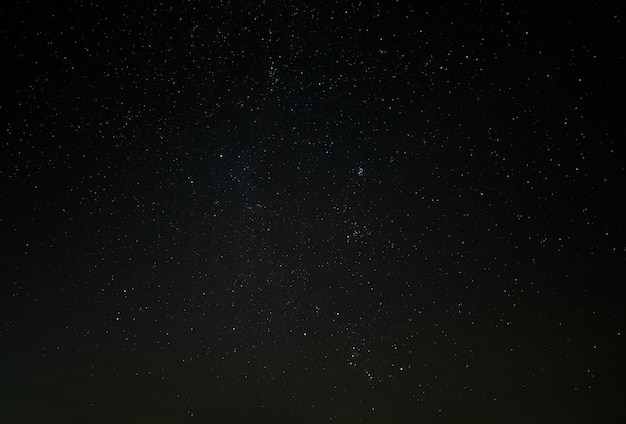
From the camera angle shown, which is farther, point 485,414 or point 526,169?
point 485,414

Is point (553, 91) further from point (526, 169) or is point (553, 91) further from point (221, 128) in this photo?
point (221, 128)

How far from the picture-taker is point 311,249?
1.08 meters

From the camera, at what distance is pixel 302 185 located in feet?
3.47

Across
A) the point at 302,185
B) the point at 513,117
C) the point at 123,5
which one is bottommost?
the point at 513,117

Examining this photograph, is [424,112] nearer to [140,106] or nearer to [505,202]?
[505,202]

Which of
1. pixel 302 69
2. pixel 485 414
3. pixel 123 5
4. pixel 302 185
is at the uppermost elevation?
pixel 123 5

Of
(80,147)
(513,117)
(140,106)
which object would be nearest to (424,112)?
(513,117)

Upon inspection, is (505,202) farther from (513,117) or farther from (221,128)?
(221,128)

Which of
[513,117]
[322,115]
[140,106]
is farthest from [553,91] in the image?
[140,106]

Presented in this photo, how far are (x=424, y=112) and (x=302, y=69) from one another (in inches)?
11.0

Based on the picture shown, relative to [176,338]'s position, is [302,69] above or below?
above

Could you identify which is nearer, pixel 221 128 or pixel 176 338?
pixel 221 128

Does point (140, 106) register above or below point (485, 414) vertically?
above

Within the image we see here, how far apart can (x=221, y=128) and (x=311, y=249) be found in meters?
0.35
